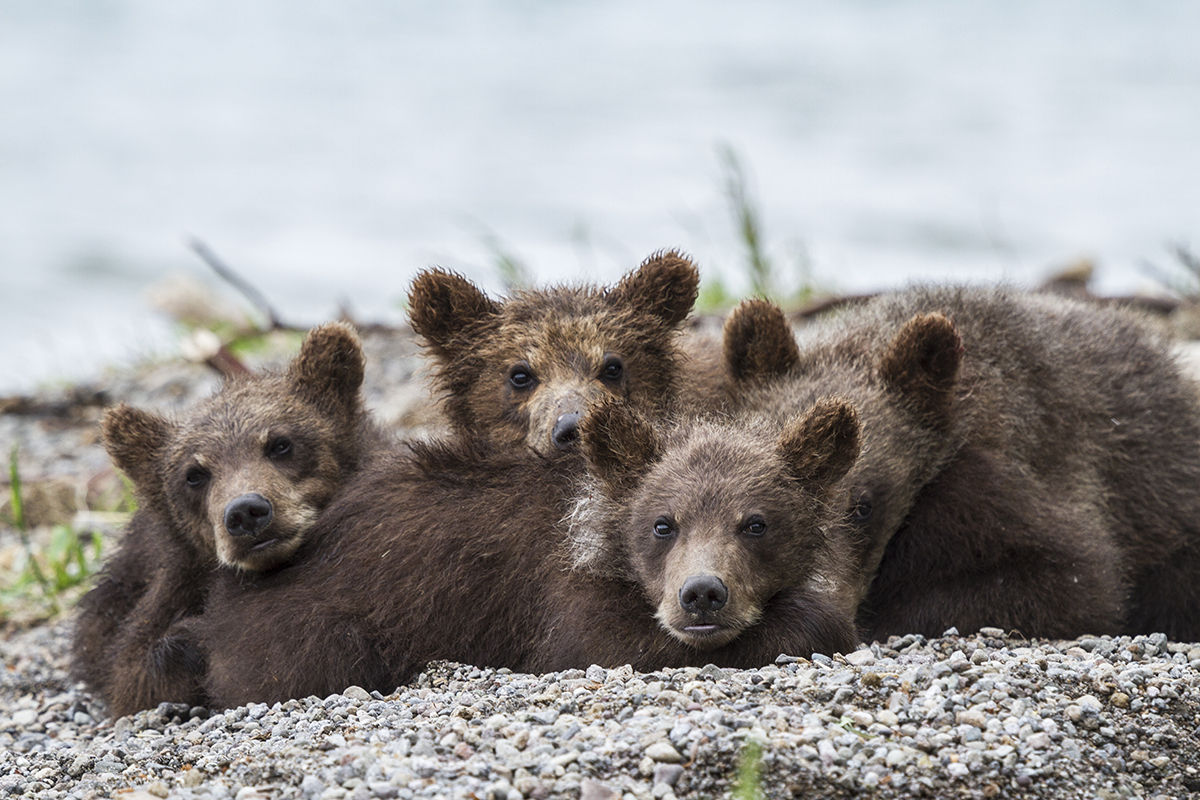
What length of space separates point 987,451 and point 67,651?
5067 mm

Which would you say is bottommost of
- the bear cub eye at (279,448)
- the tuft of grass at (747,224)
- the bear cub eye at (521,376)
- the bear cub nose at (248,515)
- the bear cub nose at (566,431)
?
the bear cub nose at (248,515)


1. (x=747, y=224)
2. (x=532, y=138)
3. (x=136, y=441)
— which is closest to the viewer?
(x=136, y=441)

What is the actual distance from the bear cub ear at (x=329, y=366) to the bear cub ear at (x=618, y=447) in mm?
1805

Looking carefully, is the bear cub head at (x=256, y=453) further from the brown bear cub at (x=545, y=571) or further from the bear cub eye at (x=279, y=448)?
the brown bear cub at (x=545, y=571)

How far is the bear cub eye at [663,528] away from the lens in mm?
5051

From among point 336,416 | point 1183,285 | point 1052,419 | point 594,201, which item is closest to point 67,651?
point 336,416

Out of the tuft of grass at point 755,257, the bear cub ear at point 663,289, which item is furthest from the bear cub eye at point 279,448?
the tuft of grass at point 755,257

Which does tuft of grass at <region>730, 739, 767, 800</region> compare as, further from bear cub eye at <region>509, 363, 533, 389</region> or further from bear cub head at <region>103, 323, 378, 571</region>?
bear cub eye at <region>509, 363, 533, 389</region>

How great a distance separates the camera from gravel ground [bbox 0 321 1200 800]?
390 cm

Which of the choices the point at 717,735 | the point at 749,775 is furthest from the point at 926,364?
the point at 749,775

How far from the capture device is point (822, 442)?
5.20 metres

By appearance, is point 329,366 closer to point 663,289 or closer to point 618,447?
point 663,289

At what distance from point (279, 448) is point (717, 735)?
10.0 ft

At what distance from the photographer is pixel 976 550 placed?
19.3ft
